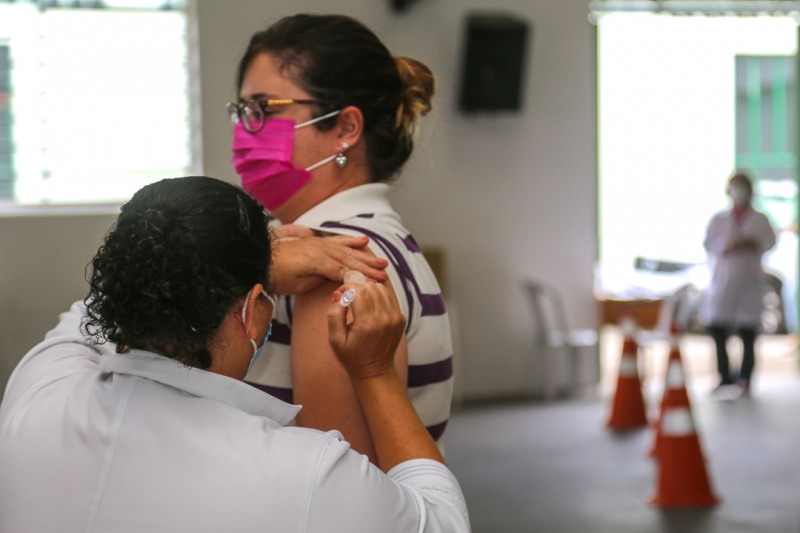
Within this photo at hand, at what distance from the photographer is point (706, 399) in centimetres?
622

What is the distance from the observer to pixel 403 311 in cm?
Result: 124

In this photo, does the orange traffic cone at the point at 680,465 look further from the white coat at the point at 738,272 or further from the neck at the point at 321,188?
the white coat at the point at 738,272

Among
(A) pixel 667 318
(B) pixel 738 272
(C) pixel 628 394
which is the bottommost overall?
(C) pixel 628 394

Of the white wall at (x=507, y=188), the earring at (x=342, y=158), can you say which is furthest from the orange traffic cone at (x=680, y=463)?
the earring at (x=342, y=158)

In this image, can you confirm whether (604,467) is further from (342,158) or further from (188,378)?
(188,378)

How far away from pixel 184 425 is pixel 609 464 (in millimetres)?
3849

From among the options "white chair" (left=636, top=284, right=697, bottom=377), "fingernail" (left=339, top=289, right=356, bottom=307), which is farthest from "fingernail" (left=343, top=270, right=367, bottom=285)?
"white chair" (left=636, top=284, right=697, bottom=377)

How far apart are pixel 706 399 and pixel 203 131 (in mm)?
3533

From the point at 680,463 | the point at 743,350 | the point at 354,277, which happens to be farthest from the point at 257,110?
the point at 743,350

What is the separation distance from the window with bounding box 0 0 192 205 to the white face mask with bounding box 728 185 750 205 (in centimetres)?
338

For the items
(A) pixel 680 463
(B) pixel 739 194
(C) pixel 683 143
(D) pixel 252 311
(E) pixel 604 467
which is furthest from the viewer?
(C) pixel 683 143

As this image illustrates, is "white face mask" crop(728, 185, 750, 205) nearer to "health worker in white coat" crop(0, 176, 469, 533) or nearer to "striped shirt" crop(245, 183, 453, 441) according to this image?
"striped shirt" crop(245, 183, 453, 441)

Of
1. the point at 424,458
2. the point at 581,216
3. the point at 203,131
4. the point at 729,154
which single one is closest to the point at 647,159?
the point at 729,154

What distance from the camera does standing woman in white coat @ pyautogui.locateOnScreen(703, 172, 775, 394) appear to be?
20.3 ft
